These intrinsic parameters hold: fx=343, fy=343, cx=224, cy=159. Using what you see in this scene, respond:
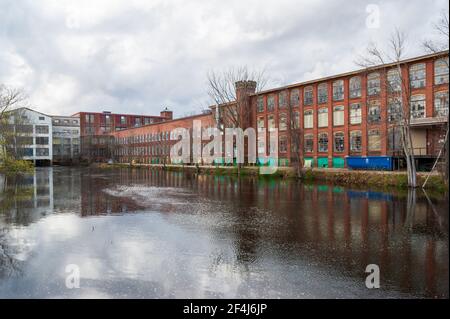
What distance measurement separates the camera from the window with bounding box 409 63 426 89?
3262cm

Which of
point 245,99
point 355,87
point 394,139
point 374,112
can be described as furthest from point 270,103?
point 394,139

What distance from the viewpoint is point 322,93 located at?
1650 inches

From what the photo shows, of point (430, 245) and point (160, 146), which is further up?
point (160, 146)

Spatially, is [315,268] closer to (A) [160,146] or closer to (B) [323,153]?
(B) [323,153]

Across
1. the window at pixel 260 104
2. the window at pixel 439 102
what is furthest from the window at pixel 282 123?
the window at pixel 439 102

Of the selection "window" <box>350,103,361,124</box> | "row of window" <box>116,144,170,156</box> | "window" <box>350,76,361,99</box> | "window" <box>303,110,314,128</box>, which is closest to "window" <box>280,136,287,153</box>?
"window" <box>303,110,314,128</box>

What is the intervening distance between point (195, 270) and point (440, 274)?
498 cm

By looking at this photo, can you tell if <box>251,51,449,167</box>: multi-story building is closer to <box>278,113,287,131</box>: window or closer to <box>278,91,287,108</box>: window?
<box>278,113,287,131</box>: window

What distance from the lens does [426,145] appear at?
33.2m

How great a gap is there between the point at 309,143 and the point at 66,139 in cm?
6956

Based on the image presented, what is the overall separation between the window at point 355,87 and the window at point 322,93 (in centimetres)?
338

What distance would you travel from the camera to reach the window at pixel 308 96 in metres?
43.2

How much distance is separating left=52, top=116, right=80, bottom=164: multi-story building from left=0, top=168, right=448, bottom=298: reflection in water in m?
77.0
